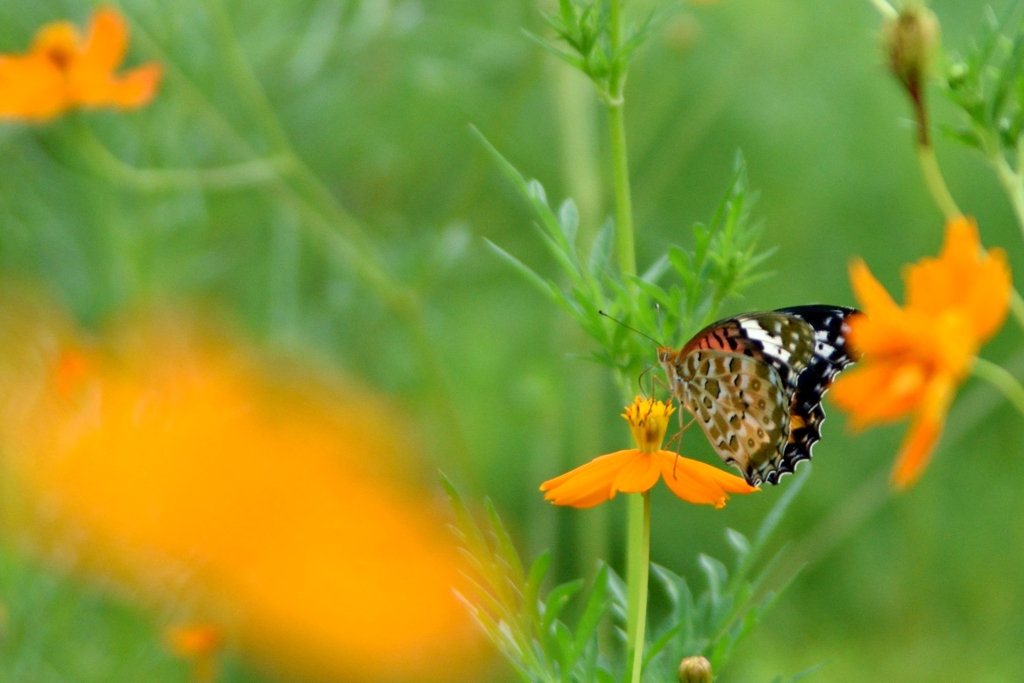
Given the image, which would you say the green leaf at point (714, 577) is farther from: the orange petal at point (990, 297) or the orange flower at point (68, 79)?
the orange flower at point (68, 79)

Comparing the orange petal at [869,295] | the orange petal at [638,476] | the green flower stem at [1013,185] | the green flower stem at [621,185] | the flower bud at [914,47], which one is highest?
the flower bud at [914,47]

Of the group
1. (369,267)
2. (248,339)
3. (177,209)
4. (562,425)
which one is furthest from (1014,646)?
(177,209)

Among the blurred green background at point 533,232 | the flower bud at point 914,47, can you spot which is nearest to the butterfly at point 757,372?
the flower bud at point 914,47

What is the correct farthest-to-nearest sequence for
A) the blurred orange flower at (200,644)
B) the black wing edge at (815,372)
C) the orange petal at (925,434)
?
the blurred orange flower at (200,644), the black wing edge at (815,372), the orange petal at (925,434)

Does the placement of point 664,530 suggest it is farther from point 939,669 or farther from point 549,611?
point 549,611

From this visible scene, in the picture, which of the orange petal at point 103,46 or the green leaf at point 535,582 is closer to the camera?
the green leaf at point 535,582

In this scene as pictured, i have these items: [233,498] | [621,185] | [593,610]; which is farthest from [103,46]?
[593,610]

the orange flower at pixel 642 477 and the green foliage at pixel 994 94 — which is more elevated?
the green foliage at pixel 994 94
